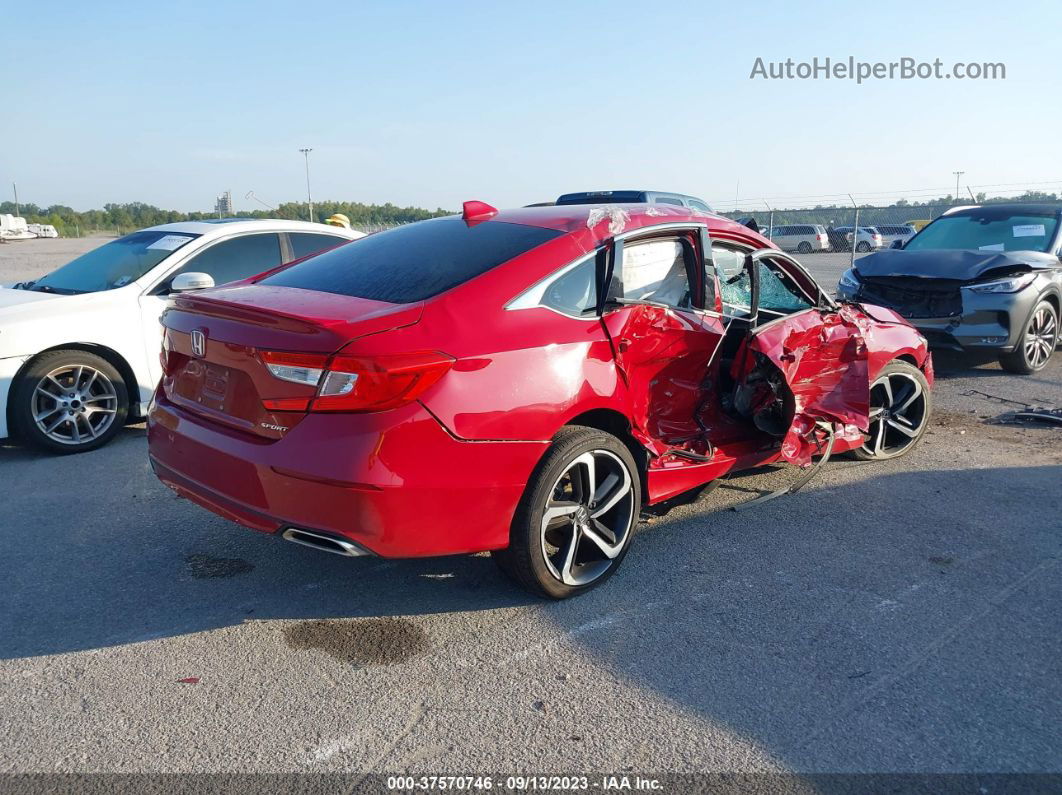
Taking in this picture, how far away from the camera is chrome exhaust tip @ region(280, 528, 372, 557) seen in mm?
3174

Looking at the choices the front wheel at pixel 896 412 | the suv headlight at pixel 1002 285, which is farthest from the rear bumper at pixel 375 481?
the suv headlight at pixel 1002 285

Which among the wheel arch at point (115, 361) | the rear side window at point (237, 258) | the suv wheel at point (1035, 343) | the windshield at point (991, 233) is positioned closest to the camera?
the wheel arch at point (115, 361)

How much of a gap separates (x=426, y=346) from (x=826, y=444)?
9.28 ft

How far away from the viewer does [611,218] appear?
405cm

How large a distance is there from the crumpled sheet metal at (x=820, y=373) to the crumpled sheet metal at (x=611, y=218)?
39.0 inches

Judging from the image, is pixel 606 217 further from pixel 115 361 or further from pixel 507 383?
pixel 115 361

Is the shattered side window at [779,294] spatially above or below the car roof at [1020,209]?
below

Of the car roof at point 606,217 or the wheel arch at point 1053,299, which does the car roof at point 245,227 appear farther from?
the wheel arch at point 1053,299

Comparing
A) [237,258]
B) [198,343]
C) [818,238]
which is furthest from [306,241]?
[818,238]

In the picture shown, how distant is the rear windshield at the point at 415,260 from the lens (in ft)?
12.0

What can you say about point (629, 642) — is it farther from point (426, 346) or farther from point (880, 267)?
point (880, 267)

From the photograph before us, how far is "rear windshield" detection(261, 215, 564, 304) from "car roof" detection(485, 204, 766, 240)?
92 mm

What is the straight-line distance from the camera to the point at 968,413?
291 inches

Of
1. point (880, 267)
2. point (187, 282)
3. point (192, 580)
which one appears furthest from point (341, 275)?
point (880, 267)
